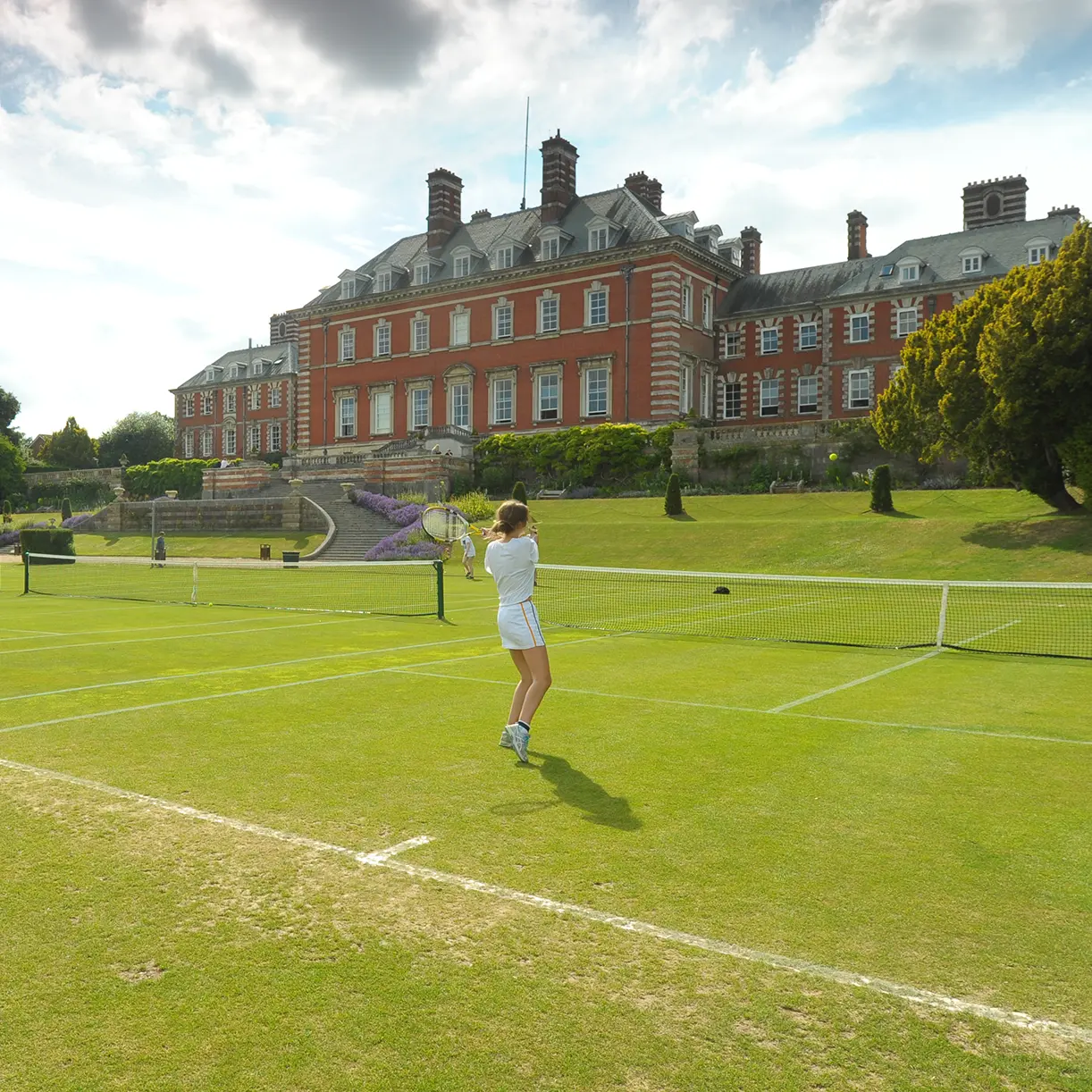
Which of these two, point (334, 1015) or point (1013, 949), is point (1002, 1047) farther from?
point (334, 1015)

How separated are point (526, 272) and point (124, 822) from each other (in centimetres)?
5729

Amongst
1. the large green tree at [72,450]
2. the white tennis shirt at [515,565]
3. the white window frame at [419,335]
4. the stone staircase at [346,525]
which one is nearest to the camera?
the white tennis shirt at [515,565]

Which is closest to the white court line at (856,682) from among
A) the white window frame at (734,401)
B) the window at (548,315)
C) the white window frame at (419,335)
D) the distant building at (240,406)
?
the white window frame at (734,401)

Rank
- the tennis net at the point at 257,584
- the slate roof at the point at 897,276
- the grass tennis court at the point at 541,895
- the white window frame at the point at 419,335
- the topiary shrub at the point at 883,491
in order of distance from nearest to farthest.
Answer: the grass tennis court at the point at 541,895
the tennis net at the point at 257,584
the topiary shrub at the point at 883,491
the slate roof at the point at 897,276
the white window frame at the point at 419,335

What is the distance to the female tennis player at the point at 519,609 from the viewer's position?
7.78 metres

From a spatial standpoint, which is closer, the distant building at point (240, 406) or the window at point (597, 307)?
the window at point (597, 307)

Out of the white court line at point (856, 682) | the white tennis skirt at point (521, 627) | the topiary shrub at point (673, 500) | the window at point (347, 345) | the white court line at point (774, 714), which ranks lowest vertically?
the white court line at point (856, 682)

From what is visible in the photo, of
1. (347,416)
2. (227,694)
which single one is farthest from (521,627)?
(347,416)

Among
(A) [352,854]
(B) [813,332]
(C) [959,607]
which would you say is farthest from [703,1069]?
(B) [813,332]

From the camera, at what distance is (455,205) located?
68062 millimetres

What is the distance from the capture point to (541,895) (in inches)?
189

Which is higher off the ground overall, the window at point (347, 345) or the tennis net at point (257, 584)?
the window at point (347, 345)

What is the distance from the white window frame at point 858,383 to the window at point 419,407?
2731cm

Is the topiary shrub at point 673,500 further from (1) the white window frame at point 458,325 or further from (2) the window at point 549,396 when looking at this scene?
(1) the white window frame at point 458,325
